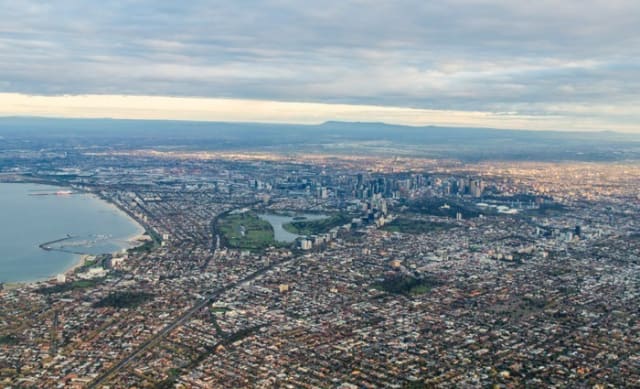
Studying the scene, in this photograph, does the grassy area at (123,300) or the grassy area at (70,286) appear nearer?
the grassy area at (123,300)

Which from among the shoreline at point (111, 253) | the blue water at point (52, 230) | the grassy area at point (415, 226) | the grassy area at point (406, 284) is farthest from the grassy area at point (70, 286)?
the grassy area at point (415, 226)

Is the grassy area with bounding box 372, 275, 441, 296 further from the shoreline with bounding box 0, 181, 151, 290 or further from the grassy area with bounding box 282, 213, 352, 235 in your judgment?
the shoreline with bounding box 0, 181, 151, 290

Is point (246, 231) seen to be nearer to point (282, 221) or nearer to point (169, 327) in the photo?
point (282, 221)

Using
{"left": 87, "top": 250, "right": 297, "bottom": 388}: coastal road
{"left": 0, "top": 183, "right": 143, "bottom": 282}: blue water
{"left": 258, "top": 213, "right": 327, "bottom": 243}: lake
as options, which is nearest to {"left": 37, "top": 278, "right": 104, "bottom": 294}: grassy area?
{"left": 0, "top": 183, "right": 143, "bottom": 282}: blue water

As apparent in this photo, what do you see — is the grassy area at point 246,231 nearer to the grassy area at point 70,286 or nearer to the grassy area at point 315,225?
the grassy area at point 315,225

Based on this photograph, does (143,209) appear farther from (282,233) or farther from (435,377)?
(435,377)
